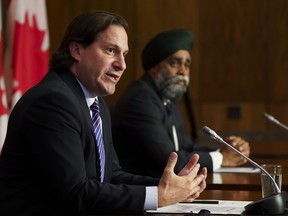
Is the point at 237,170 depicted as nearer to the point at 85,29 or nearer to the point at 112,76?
the point at 112,76

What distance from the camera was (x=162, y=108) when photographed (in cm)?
437

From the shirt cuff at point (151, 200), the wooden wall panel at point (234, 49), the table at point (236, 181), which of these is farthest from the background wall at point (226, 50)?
the shirt cuff at point (151, 200)

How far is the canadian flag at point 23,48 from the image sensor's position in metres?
5.28

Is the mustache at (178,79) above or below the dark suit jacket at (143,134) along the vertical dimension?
above

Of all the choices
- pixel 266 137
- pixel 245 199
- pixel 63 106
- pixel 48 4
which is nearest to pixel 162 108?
pixel 245 199

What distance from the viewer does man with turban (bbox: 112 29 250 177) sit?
3928mm

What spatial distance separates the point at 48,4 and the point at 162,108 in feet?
13.2

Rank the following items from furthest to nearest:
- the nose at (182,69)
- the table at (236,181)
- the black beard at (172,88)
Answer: the nose at (182,69)
the black beard at (172,88)
the table at (236,181)

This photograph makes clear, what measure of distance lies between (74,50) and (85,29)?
107 mm

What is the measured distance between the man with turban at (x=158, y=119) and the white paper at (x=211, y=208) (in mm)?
1112

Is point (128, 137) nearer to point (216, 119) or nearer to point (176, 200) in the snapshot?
point (176, 200)

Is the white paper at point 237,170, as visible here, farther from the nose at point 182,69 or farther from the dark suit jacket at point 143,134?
the nose at point 182,69

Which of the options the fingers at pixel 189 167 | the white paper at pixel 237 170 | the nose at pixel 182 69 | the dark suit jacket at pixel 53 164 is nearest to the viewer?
the dark suit jacket at pixel 53 164

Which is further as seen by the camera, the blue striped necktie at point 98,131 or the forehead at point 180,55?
the forehead at point 180,55
